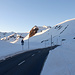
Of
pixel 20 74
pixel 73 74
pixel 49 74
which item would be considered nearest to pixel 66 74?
pixel 73 74

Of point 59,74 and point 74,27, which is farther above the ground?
point 74,27

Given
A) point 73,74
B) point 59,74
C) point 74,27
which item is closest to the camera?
point 73,74

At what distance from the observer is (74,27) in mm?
143250

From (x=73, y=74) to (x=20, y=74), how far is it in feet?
11.7

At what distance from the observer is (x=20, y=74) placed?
6844mm

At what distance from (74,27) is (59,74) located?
485ft

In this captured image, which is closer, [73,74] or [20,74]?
[73,74]

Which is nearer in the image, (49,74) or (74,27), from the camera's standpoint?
(49,74)

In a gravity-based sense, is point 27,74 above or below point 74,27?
below

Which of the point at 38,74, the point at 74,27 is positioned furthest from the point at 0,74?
the point at 74,27

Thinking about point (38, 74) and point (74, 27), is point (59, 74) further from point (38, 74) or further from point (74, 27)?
point (74, 27)

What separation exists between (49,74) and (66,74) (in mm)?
1180

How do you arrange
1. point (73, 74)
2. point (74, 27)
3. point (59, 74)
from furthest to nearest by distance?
point (74, 27) → point (59, 74) → point (73, 74)

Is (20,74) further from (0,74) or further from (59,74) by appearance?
(59,74)
